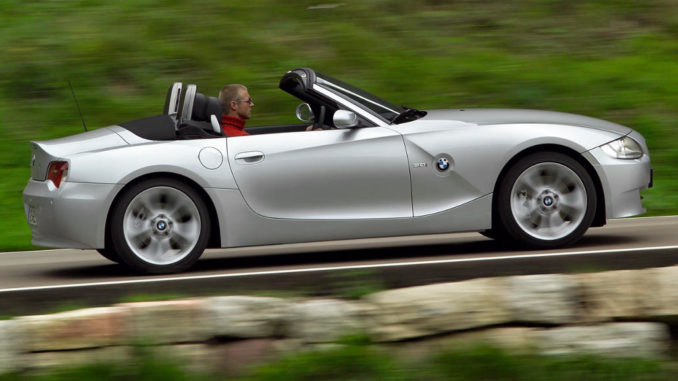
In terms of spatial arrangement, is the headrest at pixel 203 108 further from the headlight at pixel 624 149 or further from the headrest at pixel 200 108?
the headlight at pixel 624 149

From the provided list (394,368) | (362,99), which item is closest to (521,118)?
(362,99)

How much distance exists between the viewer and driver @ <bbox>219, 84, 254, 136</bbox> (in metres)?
8.01

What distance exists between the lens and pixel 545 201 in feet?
25.2

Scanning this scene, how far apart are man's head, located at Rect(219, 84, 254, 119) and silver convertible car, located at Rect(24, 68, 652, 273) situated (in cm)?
27

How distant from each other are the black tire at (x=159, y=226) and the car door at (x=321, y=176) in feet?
1.24

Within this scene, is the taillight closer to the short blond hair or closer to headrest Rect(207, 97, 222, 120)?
A: headrest Rect(207, 97, 222, 120)

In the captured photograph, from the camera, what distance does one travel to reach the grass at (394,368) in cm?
479

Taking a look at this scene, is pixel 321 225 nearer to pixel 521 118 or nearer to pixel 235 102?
pixel 235 102

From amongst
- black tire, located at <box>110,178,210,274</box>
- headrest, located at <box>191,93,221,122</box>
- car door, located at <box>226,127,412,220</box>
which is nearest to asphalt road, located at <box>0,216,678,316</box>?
black tire, located at <box>110,178,210,274</box>

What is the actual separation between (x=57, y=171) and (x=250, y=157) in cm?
134

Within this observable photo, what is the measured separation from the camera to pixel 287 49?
593 inches

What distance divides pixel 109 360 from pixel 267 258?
368cm

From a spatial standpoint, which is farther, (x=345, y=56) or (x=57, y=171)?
(x=345, y=56)

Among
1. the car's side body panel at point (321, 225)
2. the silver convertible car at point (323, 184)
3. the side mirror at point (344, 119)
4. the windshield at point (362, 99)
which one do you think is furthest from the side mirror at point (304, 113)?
the car's side body panel at point (321, 225)
